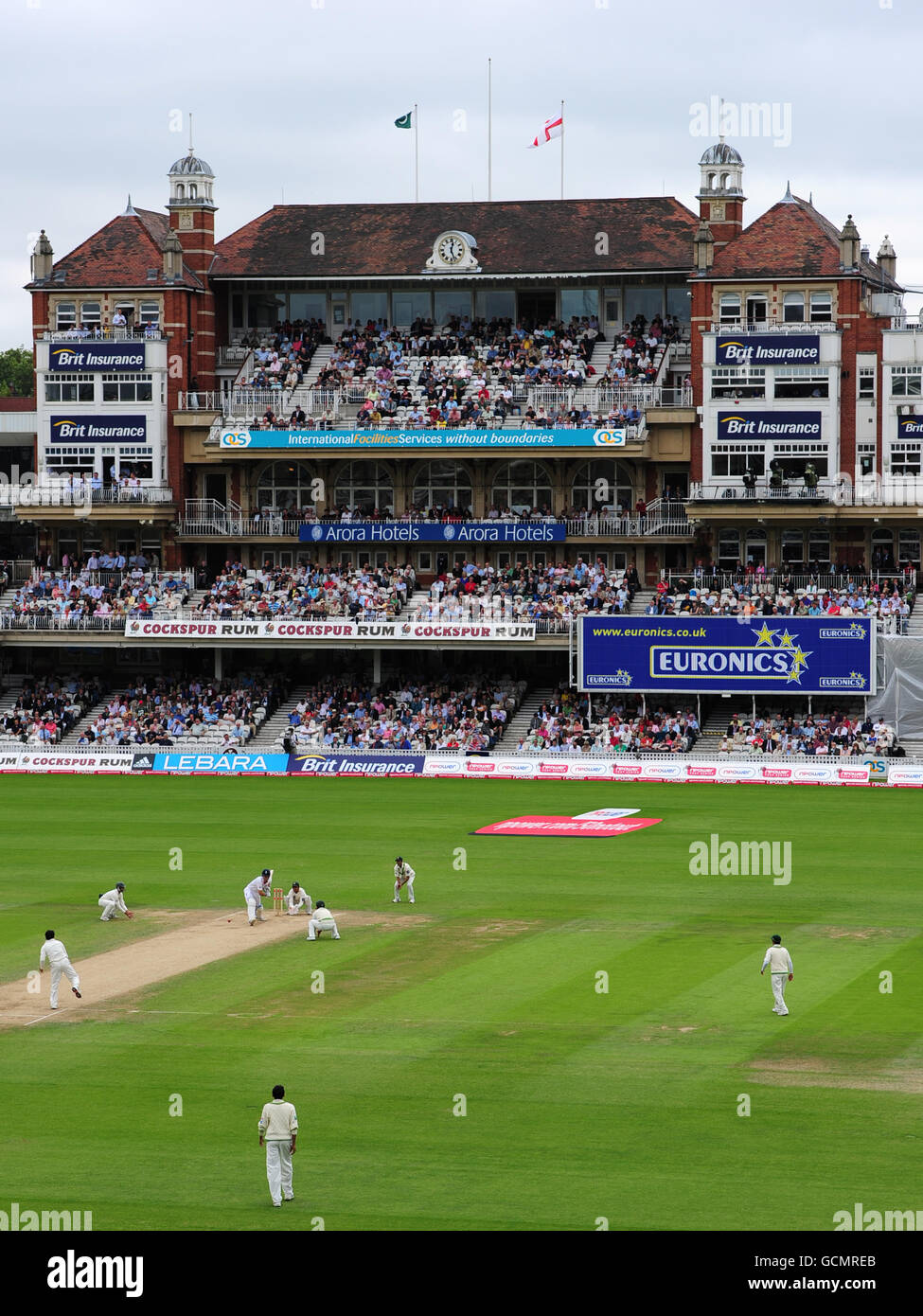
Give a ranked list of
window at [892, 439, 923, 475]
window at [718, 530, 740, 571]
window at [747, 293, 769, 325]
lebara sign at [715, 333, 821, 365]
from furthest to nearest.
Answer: window at [747, 293, 769, 325], window at [718, 530, 740, 571], lebara sign at [715, 333, 821, 365], window at [892, 439, 923, 475]

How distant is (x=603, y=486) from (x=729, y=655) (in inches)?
484

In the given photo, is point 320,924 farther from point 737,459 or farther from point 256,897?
point 737,459

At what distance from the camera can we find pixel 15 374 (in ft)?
438

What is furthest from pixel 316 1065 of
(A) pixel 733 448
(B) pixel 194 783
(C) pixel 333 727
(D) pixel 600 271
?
(D) pixel 600 271

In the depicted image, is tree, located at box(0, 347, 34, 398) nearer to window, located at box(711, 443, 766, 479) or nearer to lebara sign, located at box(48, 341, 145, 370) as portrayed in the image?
lebara sign, located at box(48, 341, 145, 370)

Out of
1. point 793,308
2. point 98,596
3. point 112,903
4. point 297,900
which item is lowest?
point 297,900

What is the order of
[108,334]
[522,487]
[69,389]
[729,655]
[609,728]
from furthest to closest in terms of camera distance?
[108,334] < [69,389] < [522,487] < [729,655] < [609,728]

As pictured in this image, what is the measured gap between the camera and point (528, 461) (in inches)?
2943

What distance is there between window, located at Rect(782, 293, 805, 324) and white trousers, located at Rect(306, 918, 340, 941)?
4458cm

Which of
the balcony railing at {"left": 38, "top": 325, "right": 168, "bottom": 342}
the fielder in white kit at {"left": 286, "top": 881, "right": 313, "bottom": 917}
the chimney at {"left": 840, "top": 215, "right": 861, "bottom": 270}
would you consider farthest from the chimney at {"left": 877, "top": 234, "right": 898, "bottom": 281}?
the fielder in white kit at {"left": 286, "top": 881, "right": 313, "bottom": 917}

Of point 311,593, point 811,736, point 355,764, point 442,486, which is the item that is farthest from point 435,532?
point 811,736

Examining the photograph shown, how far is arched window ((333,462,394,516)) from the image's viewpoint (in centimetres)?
7631

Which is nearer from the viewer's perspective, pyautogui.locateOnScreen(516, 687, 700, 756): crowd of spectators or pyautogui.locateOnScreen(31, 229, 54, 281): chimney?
pyautogui.locateOnScreen(516, 687, 700, 756): crowd of spectators
